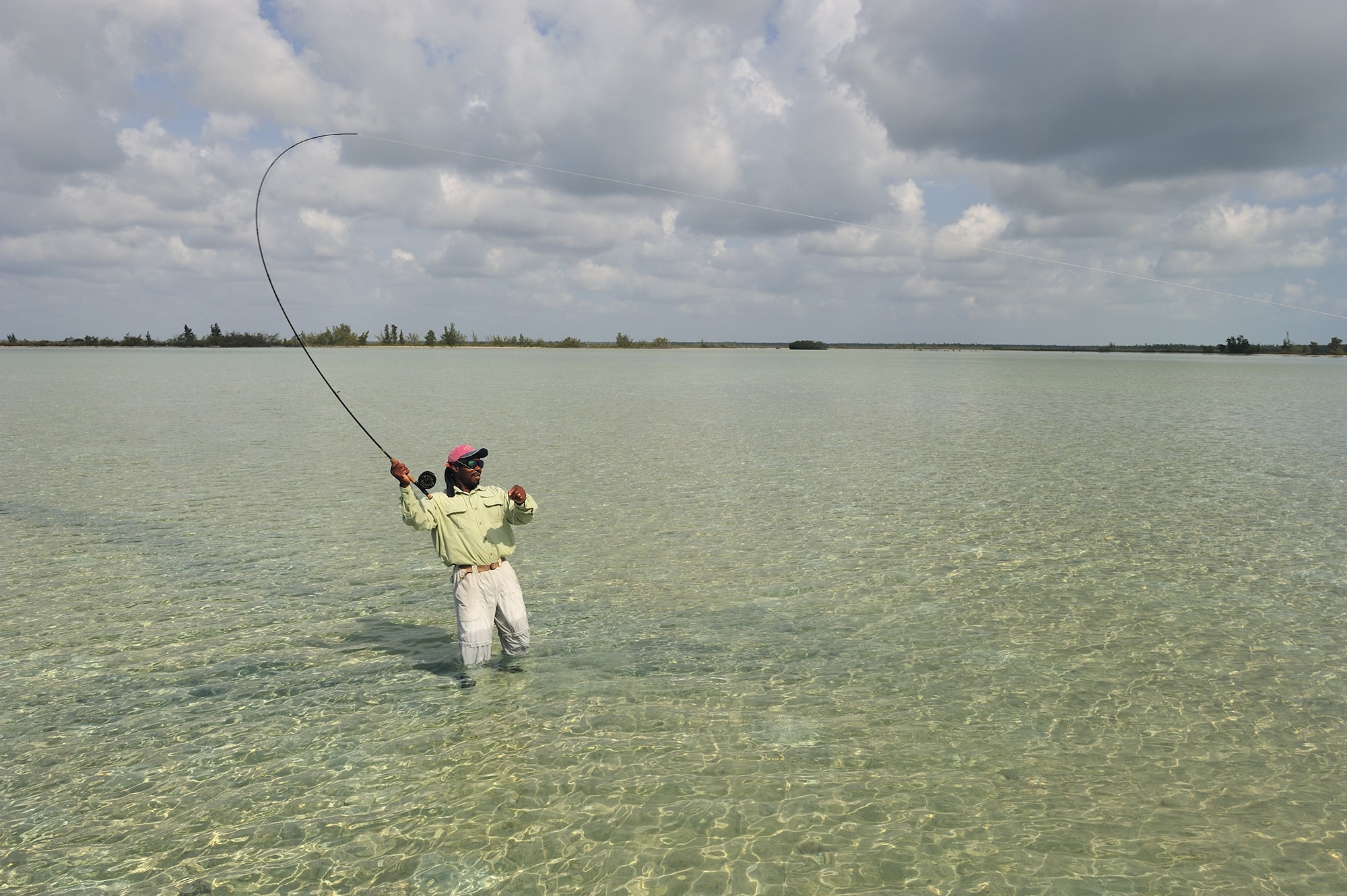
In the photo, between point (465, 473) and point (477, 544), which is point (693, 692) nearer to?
point (477, 544)

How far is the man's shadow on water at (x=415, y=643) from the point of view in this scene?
7.80m

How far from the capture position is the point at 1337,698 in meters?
7.11

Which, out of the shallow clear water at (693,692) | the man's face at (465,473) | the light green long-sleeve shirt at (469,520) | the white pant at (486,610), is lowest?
the shallow clear water at (693,692)

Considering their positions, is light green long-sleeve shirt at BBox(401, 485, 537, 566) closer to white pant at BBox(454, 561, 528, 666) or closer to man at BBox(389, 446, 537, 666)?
man at BBox(389, 446, 537, 666)

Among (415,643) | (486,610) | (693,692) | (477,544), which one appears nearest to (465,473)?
(477,544)

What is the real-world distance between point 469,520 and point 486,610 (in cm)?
82

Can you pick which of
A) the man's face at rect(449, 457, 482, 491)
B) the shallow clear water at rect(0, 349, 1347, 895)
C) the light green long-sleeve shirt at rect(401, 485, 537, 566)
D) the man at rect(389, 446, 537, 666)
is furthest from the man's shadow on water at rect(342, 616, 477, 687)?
the man's face at rect(449, 457, 482, 491)

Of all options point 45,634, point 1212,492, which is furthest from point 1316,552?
point 45,634

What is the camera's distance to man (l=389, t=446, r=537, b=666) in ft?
22.9

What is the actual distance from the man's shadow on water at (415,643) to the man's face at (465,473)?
1.75 m

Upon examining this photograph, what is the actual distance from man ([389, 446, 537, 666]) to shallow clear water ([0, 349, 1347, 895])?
0.53 m

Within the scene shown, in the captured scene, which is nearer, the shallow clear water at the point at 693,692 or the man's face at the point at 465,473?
the shallow clear water at the point at 693,692

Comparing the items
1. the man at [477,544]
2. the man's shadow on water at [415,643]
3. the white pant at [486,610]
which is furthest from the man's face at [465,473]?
the man's shadow on water at [415,643]

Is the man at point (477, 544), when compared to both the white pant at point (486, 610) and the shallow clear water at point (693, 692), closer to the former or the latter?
the white pant at point (486, 610)
